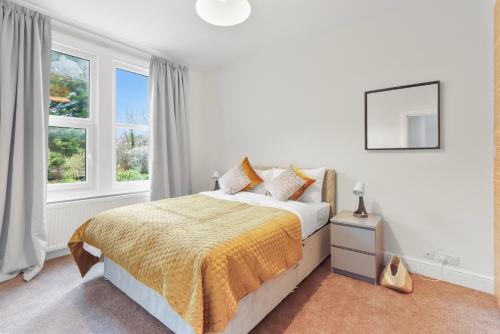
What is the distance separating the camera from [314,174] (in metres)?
2.76

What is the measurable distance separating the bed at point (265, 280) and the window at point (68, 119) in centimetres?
122

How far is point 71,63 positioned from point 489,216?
15.0 ft

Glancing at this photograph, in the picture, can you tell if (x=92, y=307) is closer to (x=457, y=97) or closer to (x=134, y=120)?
(x=134, y=120)

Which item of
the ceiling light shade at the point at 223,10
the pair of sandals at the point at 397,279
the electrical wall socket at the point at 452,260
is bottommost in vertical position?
the pair of sandals at the point at 397,279

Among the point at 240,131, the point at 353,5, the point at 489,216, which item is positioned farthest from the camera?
the point at 240,131

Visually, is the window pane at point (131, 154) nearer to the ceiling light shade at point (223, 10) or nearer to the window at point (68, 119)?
the window at point (68, 119)

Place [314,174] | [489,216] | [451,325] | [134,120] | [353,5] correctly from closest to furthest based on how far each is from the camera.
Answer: [451,325], [489,216], [353,5], [314,174], [134,120]

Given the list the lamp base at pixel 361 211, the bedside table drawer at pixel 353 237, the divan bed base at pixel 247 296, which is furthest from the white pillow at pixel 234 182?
the lamp base at pixel 361 211

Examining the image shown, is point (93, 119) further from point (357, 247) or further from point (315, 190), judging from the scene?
point (357, 247)

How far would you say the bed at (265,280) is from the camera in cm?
145

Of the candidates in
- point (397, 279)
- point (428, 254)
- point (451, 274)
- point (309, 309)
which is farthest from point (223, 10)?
point (451, 274)

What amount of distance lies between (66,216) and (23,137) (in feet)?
3.03

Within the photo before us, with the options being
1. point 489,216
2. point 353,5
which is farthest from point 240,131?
point 489,216

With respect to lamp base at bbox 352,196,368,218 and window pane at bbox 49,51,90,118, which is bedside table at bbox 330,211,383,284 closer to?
lamp base at bbox 352,196,368,218
